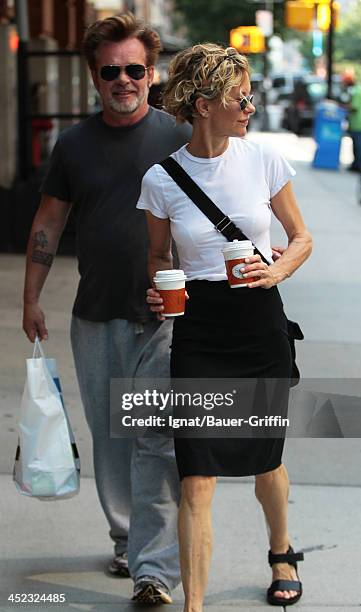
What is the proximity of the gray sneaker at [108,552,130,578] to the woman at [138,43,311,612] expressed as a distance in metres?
0.71

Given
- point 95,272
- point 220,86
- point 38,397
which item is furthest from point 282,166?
point 38,397

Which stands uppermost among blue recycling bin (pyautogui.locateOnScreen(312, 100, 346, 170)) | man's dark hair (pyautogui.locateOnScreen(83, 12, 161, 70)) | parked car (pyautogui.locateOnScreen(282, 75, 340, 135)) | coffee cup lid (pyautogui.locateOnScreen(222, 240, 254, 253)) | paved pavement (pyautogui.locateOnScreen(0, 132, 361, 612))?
man's dark hair (pyautogui.locateOnScreen(83, 12, 161, 70))

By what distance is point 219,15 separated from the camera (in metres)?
51.3

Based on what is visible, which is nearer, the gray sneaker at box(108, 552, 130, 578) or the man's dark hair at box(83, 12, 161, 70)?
the man's dark hair at box(83, 12, 161, 70)

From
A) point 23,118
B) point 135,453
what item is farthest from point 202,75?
point 23,118

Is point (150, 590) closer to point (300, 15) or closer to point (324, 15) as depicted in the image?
point (324, 15)

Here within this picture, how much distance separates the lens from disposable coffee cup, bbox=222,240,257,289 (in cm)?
364

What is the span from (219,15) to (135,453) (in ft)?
159

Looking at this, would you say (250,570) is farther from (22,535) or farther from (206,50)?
(206,50)

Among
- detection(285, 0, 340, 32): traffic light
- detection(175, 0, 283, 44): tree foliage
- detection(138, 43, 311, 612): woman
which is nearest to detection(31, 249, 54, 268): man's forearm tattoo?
detection(138, 43, 311, 612): woman

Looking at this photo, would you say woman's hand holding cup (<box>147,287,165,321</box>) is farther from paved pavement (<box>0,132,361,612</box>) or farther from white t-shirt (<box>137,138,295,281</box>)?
paved pavement (<box>0,132,361,612</box>)

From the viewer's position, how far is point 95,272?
14.4 ft

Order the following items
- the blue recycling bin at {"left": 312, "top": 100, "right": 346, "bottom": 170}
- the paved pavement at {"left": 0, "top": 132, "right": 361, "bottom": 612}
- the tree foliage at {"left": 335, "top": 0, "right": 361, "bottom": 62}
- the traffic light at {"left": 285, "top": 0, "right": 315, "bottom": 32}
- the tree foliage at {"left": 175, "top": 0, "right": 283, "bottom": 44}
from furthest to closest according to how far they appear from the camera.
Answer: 1. the tree foliage at {"left": 335, "top": 0, "right": 361, "bottom": 62}
2. the tree foliage at {"left": 175, "top": 0, "right": 283, "bottom": 44}
3. the traffic light at {"left": 285, "top": 0, "right": 315, "bottom": 32}
4. the blue recycling bin at {"left": 312, "top": 100, "right": 346, "bottom": 170}
5. the paved pavement at {"left": 0, "top": 132, "right": 361, "bottom": 612}

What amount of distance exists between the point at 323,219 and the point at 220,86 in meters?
11.4
